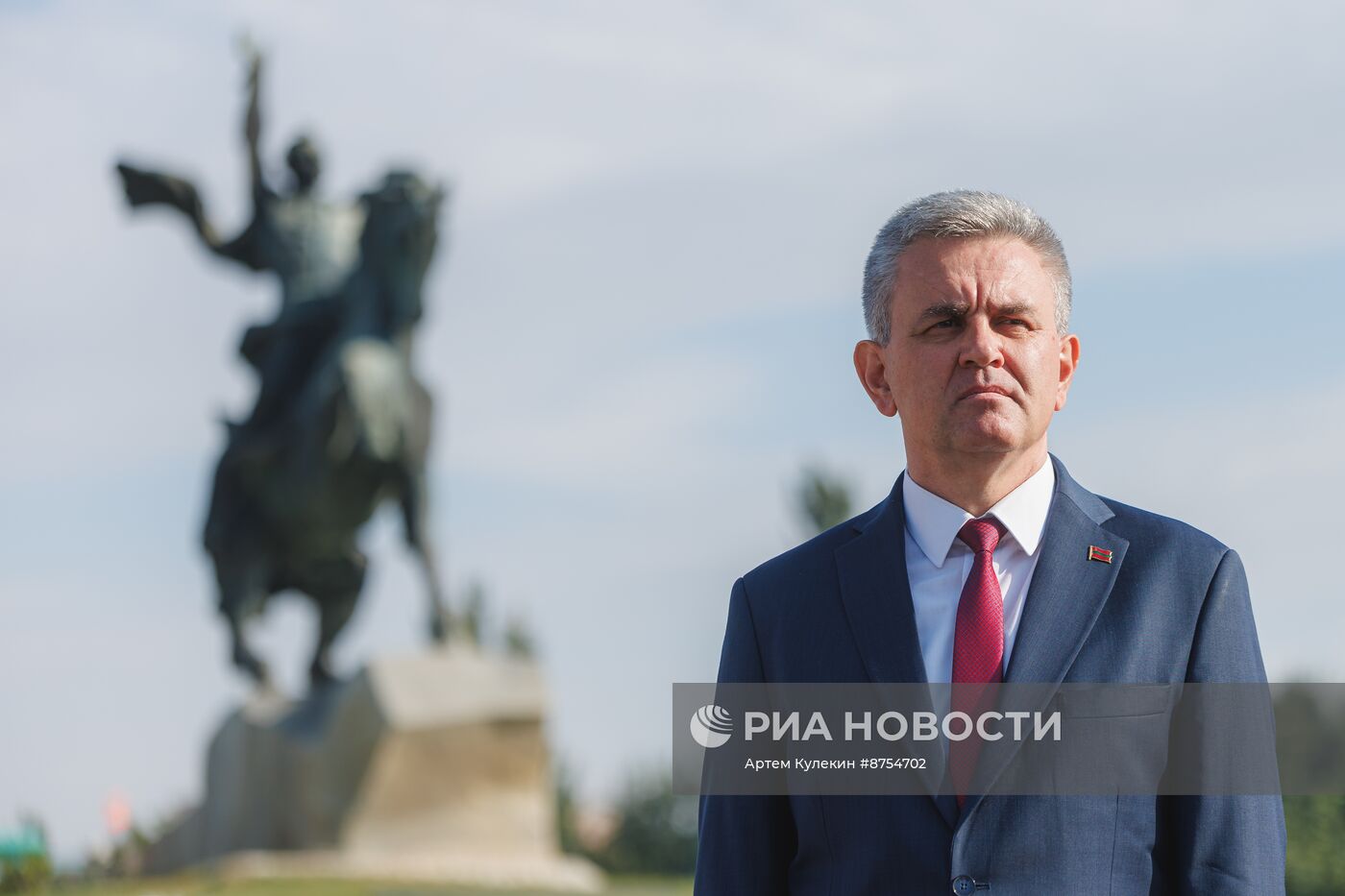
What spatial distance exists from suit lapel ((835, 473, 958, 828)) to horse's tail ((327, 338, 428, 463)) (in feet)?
33.8

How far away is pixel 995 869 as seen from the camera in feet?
7.79

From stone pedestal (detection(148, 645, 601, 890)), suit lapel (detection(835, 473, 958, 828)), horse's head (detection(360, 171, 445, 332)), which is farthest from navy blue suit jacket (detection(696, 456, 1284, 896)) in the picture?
horse's head (detection(360, 171, 445, 332))

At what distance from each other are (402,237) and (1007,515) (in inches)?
420

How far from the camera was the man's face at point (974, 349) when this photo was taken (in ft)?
8.09

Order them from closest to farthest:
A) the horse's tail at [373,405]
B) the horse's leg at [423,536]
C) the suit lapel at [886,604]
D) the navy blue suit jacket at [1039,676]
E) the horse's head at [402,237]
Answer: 1. the navy blue suit jacket at [1039,676]
2. the suit lapel at [886,604]
3. the horse's tail at [373,405]
4. the horse's head at [402,237]
5. the horse's leg at [423,536]

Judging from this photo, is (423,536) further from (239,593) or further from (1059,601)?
(1059,601)

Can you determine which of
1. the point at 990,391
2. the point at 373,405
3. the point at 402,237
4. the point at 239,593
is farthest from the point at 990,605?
the point at 239,593

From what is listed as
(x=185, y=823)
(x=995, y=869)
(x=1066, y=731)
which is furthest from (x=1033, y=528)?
(x=185, y=823)

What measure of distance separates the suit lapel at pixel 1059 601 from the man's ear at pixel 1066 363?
0.12m

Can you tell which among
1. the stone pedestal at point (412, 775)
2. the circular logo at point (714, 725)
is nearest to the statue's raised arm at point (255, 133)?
the stone pedestal at point (412, 775)

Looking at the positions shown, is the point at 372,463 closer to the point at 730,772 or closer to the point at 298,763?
the point at 298,763

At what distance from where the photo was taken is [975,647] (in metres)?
2.48

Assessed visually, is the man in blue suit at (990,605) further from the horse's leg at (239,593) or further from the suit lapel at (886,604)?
the horse's leg at (239,593)

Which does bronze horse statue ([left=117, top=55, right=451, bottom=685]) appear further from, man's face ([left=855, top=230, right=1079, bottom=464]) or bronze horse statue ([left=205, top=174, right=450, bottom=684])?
man's face ([left=855, top=230, right=1079, bottom=464])
